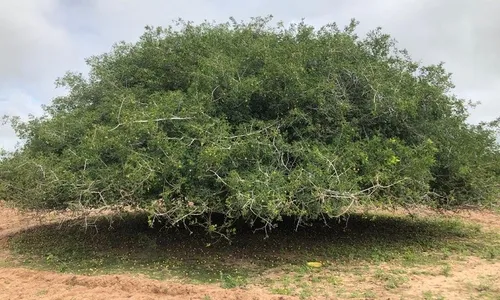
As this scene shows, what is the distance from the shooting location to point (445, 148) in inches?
343

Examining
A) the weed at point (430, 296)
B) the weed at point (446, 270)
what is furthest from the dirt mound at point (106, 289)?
the weed at point (446, 270)

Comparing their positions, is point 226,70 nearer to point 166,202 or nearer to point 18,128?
point 166,202

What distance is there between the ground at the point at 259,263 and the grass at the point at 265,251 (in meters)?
0.02

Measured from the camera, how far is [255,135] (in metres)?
7.45

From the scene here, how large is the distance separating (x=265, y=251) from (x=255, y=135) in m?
2.34

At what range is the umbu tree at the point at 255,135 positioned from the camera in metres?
6.91

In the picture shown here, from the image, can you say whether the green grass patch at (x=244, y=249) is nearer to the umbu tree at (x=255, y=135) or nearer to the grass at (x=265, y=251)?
the grass at (x=265, y=251)

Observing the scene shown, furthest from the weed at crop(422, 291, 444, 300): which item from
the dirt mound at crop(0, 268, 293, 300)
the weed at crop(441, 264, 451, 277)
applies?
the dirt mound at crop(0, 268, 293, 300)

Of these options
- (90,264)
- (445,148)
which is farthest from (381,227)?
(90,264)

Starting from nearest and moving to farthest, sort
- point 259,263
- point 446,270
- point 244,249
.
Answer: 1. point 446,270
2. point 259,263
3. point 244,249

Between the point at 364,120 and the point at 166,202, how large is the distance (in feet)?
11.6

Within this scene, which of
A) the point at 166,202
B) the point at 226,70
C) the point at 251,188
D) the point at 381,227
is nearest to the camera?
the point at 251,188

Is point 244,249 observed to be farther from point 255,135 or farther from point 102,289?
point 102,289

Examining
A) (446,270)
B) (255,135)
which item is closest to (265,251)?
(255,135)
